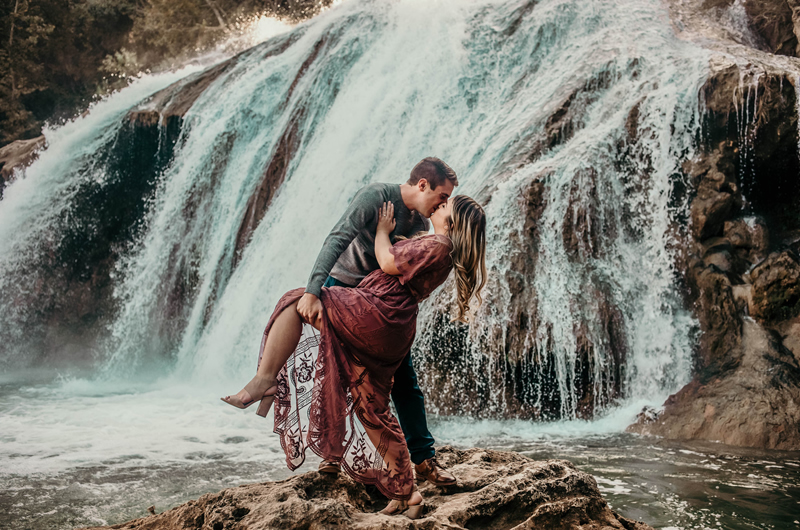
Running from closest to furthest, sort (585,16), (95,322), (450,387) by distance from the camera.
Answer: (450,387), (585,16), (95,322)

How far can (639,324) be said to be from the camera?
693cm

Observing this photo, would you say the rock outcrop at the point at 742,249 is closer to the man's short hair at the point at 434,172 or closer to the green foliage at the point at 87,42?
the man's short hair at the point at 434,172

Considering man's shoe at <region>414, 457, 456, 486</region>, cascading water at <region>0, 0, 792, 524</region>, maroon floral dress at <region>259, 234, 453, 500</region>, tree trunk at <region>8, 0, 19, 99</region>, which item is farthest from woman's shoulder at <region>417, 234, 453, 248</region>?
tree trunk at <region>8, 0, 19, 99</region>

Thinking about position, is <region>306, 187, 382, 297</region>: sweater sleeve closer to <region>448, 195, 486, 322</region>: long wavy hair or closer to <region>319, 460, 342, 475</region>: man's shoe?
<region>448, 195, 486, 322</region>: long wavy hair

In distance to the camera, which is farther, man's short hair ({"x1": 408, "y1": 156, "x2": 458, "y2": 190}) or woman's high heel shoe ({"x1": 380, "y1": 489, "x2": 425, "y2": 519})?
man's short hair ({"x1": 408, "y1": 156, "x2": 458, "y2": 190})

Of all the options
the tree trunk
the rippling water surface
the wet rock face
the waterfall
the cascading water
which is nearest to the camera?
the rippling water surface

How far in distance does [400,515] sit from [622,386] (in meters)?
4.74

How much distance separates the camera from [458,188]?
7973 mm

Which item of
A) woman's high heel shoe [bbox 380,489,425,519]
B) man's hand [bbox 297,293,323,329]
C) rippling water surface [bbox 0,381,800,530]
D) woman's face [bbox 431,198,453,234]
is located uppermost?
woman's face [bbox 431,198,453,234]

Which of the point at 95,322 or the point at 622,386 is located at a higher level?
the point at 95,322

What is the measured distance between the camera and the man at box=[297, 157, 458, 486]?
2.79m

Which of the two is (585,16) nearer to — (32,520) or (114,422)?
(114,422)

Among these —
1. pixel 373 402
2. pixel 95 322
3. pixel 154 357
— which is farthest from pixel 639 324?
pixel 95 322

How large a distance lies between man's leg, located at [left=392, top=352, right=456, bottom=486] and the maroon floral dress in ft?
0.54
